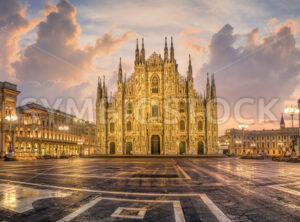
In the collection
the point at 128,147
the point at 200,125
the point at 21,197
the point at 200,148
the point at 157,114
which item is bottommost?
the point at 200,148

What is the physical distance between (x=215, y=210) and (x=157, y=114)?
2103 inches

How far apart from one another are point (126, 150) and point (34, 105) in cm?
3294

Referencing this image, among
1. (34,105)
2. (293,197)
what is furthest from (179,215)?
(34,105)

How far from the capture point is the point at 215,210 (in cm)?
Result: 736

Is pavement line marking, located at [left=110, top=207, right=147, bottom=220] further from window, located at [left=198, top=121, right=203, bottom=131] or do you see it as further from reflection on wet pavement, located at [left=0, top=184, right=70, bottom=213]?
window, located at [left=198, top=121, right=203, bottom=131]

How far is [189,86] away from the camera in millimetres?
60469

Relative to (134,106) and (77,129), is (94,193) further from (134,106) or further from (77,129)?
(77,129)

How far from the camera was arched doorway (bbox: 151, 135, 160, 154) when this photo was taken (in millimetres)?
60062

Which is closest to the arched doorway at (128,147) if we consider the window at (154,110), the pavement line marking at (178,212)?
the window at (154,110)

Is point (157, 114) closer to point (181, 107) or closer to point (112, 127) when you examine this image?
point (181, 107)

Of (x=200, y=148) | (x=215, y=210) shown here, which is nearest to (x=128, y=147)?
(x=200, y=148)

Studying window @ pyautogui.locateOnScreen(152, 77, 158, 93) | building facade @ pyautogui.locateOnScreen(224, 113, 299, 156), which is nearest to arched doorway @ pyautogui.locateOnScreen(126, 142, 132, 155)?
window @ pyautogui.locateOnScreen(152, 77, 158, 93)

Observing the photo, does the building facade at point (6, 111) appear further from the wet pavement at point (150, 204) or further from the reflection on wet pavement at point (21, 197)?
the wet pavement at point (150, 204)

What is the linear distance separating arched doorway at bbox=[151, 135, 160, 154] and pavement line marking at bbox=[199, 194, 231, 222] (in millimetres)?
51002
